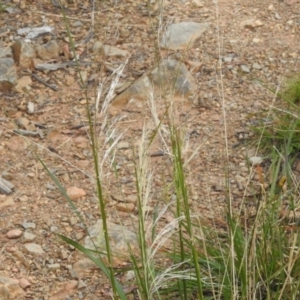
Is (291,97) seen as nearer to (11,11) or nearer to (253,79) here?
(253,79)

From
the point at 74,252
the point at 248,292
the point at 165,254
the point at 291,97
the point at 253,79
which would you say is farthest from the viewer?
the point at 253,79

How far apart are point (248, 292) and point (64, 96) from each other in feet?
4.96

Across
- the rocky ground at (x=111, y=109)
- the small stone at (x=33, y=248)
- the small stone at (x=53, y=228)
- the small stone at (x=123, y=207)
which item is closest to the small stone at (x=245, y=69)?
the rocky ground at (x=111, y=109)

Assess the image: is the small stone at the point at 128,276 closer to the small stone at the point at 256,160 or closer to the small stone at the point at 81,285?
the small stone at the point at 81,285

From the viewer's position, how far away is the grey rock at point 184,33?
3.50m

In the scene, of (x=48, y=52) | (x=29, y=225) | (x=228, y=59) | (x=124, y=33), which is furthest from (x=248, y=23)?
(x=29, y=225)

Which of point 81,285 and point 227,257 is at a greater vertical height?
point 227,257

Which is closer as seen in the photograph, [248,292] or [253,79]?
[248,292]

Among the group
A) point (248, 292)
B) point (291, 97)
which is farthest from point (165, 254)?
point (291, 97)

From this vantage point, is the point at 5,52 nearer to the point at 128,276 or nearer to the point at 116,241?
the point at 116,241

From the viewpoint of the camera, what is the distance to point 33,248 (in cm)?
261

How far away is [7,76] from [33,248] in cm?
99

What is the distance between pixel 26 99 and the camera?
3.29 m

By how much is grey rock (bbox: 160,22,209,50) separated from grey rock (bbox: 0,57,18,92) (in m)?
0.69
